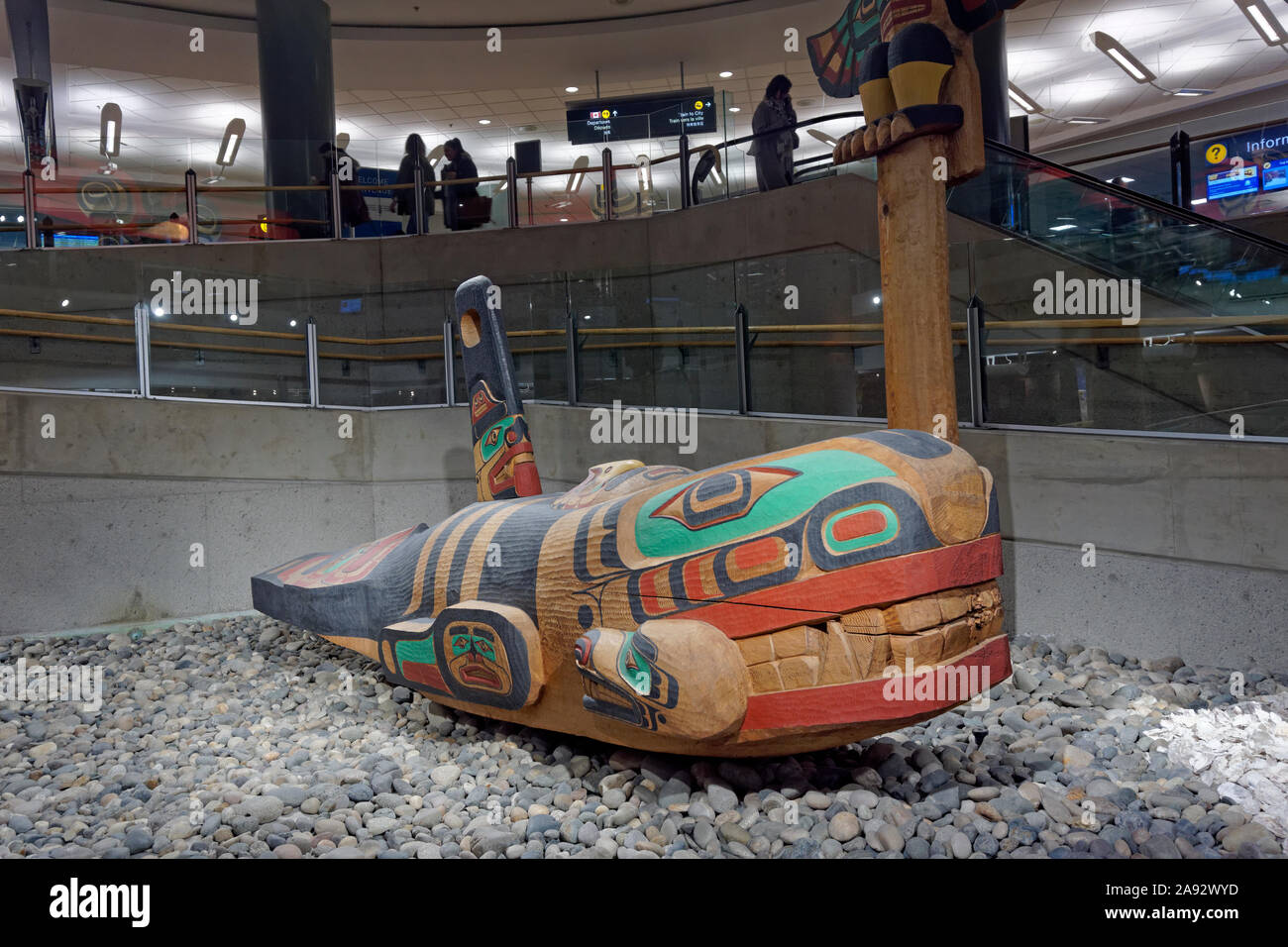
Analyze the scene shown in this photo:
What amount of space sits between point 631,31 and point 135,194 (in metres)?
5.93

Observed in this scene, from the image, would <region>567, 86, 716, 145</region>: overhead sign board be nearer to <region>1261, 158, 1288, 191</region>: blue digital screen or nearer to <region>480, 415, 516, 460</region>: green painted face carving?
<region>1261, 158, 1288, 191</region>: blue digital screen

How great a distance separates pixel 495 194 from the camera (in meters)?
9.08

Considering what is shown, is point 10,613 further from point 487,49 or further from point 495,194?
point 487,49

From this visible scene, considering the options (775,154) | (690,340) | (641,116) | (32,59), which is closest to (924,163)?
(690,340)

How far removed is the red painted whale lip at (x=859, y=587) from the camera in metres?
2.38

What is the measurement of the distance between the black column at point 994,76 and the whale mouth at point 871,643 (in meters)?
8.80

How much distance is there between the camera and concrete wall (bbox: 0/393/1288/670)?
3.90 metres

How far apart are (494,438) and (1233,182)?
672cm

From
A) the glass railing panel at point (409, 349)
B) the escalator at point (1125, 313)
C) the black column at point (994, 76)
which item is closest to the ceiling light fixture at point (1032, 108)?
the black column at point (994, 76)

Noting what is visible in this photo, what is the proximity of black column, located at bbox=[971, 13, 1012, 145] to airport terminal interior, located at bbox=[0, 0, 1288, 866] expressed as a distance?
12 centimetres

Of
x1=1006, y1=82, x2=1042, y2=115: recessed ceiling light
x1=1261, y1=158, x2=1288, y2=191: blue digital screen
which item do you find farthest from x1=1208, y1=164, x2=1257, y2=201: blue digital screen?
x1=1006, y1=82, x2=1042, y2=115: recessed ceiling light

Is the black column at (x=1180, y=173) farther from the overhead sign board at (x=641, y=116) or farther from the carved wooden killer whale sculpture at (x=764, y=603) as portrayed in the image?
the carved wooden killer whale sculpture at (x=764, y=603)

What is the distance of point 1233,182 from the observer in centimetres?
764
